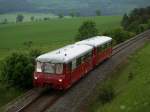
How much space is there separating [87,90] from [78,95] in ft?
5.10

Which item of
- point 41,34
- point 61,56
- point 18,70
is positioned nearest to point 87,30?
point 41,34

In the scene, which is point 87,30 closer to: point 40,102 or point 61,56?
point 61,56

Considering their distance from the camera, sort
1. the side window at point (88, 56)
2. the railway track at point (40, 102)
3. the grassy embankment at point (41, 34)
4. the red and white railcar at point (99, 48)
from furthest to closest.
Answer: the grassy embankment at point (41, 34), the red and white railcar at point (99, 48), the side window at point (88, 56), the railway track at point (40, 102)

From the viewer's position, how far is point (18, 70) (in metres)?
25.9

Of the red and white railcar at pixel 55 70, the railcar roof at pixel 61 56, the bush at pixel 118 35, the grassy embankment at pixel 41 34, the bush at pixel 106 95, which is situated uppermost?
the railcar roof at pixel 61 56

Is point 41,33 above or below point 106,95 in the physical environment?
below

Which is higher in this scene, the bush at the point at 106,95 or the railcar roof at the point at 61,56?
the railcar roof at the point at 61,56

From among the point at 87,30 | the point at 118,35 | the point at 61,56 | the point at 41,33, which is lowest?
the point at 41,33

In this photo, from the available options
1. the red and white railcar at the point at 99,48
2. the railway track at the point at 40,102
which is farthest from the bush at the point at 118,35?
the railway track at the point at 40,102

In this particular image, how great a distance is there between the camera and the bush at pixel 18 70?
26016 mm

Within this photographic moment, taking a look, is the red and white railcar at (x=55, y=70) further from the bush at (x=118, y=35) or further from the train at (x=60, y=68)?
the bush at (x=118, y=35)

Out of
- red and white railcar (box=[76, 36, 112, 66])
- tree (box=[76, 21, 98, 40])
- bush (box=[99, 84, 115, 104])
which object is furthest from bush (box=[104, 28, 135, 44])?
bush (box=[99, 84, 115, 104])

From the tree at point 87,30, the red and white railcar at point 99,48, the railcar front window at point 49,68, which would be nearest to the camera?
the railcar front window at point 49,68

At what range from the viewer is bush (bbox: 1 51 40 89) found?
2602cm
